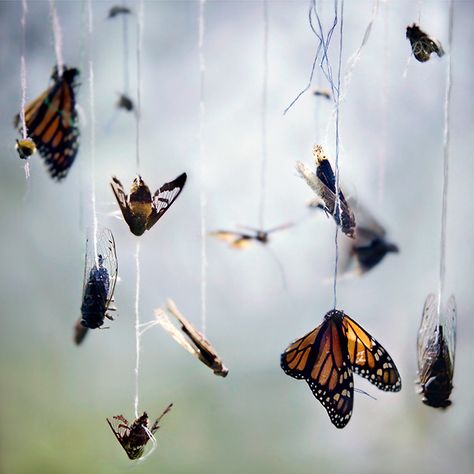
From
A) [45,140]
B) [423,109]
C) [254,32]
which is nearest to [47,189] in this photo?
[254,32]

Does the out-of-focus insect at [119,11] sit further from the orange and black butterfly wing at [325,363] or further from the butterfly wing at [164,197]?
the orange and black butterfly wing at [325,363]

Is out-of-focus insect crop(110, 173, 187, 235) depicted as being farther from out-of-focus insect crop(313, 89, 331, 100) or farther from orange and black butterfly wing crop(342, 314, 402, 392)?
out-of-focus insect crop(313, 89, 331, 100)

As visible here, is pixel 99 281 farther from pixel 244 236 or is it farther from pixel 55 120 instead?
pixel 244 236

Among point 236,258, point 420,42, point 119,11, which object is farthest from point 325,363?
point 236,258

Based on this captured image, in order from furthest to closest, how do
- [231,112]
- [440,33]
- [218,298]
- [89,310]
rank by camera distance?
[218,298], [231,112], [440,33], [89,310]

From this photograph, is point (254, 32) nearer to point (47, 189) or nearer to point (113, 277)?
point (47, 189)

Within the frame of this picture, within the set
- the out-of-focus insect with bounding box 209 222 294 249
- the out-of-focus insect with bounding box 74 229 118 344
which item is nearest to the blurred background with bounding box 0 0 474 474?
the out-of-focus insect with bounding box 209 222 294 249
